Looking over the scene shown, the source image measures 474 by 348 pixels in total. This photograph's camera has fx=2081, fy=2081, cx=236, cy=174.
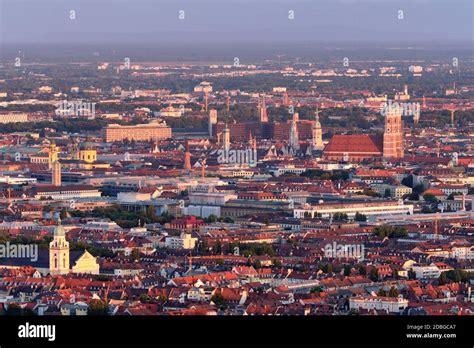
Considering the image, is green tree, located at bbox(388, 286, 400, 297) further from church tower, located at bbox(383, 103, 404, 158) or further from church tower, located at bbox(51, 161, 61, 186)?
church tower, located at bbox(383, 103, 404, 158)

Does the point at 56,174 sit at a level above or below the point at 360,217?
below

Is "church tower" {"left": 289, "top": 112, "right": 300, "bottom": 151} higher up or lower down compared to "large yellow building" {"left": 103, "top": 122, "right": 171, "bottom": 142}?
higher up

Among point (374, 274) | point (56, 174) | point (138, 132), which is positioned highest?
point (374, 274)

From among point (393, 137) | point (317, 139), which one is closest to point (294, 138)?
point (317, 139)

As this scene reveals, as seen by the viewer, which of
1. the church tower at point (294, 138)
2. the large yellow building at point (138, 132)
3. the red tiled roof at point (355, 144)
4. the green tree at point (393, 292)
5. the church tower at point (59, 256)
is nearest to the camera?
the green tree at point (393, 292)

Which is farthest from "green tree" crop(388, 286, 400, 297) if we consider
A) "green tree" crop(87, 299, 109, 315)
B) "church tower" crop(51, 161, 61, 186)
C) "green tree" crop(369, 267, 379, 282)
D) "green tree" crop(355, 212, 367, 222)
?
"church tower" crop(51, 161, 61, 186)

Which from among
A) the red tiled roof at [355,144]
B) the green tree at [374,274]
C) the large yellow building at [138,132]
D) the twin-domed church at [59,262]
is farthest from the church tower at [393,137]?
the green tree at [374,274]

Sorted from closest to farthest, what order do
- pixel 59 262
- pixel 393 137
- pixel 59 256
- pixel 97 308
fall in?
pixel 97 308 → pixel 59 262 → pixel 59 256 → pixel 393 137

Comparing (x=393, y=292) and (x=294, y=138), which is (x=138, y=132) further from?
(x=393, y=292)

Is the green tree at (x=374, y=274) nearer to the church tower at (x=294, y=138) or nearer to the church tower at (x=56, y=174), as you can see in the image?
the church tower at (x=56, y=174)

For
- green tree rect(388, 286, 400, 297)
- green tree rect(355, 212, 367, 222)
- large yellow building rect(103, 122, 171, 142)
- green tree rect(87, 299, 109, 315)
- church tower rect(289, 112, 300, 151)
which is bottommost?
large yellow building rect(103, 122, 171, 142)

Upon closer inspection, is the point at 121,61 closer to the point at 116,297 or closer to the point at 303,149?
the point at 303,149

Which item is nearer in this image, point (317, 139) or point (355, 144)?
point (355, 144)
